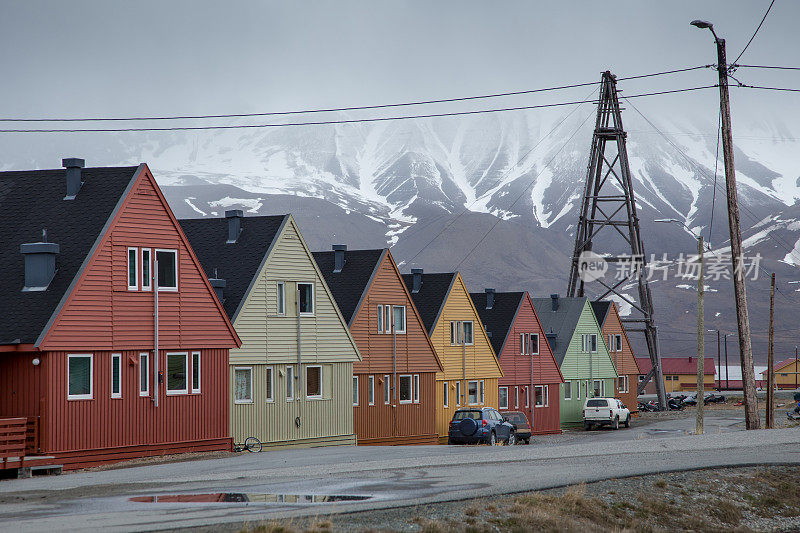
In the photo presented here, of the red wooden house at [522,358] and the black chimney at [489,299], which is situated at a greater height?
the black chimney at [489,299]

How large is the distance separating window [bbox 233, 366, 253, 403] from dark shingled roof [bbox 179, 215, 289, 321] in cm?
202

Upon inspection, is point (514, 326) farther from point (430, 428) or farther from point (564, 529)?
point (564, 529)

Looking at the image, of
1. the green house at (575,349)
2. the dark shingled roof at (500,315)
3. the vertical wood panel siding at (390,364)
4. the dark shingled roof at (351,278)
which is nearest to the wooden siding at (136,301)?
the dark shingled roof at (351,278)

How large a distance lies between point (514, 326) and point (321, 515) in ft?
162

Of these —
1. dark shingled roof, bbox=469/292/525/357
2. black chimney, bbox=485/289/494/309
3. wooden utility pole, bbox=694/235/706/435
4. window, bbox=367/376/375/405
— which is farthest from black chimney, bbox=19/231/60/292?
black chimney, bbox=485/289/494/309

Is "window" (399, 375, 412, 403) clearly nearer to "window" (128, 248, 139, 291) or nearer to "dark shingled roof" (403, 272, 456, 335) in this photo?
"dark shingled roof" (403, 272, 456, 335)

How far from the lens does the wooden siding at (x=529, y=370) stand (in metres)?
67.4

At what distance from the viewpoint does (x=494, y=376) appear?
63938 mm

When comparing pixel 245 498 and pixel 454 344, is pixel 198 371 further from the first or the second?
pixel 454 344

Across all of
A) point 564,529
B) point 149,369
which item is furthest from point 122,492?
point 149,369

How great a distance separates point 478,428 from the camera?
47.8 m

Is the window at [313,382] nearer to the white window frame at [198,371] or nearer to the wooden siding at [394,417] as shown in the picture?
the wooden siding at [394,417]

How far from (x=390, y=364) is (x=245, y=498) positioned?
30349 millimetres

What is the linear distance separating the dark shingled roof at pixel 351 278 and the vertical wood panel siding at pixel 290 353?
160 inches
